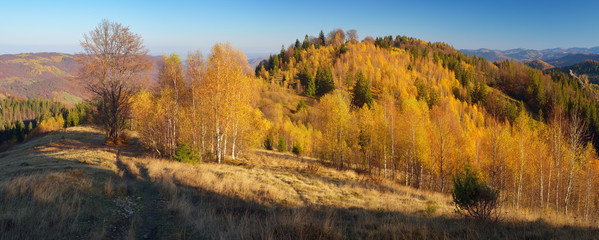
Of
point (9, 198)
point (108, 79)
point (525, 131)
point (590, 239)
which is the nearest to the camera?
point (590, 239)

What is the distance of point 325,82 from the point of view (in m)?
87.8

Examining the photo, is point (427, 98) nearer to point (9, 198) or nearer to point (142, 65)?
point (142, 65)

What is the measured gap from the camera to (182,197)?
9.16 metres

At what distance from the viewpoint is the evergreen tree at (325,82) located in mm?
87000

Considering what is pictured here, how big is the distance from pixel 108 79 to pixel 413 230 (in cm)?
2301

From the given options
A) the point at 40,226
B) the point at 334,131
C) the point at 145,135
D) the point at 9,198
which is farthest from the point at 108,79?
the point at 334,131

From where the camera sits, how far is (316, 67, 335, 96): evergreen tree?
87.0m

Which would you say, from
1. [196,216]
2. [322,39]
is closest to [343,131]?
[196,216]

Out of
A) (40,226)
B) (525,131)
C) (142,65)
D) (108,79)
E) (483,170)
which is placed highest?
(142,65)

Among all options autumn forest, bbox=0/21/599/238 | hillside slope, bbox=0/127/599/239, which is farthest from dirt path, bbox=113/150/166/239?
autumn forest, bbox=0/21/599/238

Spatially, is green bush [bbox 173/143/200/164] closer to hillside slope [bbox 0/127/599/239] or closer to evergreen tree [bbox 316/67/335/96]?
hillside slope [bbox 0/127/599/239]

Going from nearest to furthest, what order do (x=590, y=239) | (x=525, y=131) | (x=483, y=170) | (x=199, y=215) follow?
1. (x=590, y=239)
2. (x=199, y=215)
3. (x=525, y=131)
4. (x=483, y=170)

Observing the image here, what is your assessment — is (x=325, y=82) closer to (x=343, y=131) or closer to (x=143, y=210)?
(x=343, y=131)

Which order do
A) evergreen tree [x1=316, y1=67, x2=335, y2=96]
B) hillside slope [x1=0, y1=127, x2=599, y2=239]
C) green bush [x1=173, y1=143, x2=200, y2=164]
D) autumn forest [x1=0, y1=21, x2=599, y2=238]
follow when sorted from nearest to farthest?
hillside slope [x1=0, y1=127, x2=599, y2=239]
green bush [x1=173, y1=143, x2=200, y2=164]
autumn forest [x1=0, y1=21, x2=599, y2=238]
evergreen tree [x1=316, y1=67, x2=335, y2=96]
